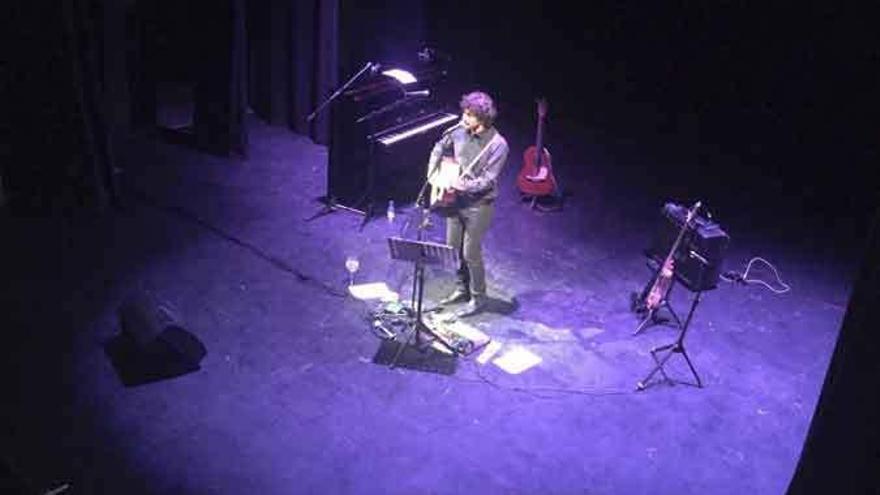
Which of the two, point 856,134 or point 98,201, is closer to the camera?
point 98,201

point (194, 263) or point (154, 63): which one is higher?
point (154, 63)

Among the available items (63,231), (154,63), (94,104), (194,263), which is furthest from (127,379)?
(154,63)

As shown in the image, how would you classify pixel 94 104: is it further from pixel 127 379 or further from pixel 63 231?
pixel 127 379

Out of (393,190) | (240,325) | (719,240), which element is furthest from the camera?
(393,190)

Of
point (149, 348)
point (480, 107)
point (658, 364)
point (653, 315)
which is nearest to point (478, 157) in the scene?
point (480, 107)

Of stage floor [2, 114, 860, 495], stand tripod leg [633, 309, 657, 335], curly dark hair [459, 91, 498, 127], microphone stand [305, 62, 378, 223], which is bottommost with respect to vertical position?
stage floor [2, 114, 860, 495]

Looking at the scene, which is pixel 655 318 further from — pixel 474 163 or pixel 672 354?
pixel 474 163

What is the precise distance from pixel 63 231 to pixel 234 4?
350 cm

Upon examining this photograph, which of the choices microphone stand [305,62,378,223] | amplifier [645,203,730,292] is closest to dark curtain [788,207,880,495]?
amplifier [645,203,730,292]

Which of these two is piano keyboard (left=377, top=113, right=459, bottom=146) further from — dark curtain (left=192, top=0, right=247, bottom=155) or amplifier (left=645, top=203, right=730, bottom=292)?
amplifier (left=645, top=203, right=730, bottom=292)

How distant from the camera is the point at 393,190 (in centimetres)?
1091

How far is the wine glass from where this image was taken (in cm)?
867

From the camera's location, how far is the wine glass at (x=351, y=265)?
8.67 metres

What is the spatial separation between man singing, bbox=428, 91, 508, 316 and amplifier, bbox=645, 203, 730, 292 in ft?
6.33
